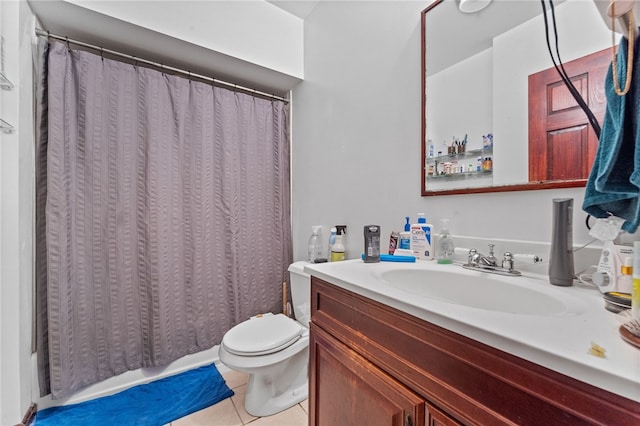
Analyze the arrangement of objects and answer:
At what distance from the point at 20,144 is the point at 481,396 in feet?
5.94

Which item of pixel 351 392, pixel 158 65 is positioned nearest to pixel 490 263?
pixel 351 392

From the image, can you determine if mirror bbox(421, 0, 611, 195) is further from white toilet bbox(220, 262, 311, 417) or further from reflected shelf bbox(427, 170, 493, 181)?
white toilet bbox(220, 262, 311, 417)

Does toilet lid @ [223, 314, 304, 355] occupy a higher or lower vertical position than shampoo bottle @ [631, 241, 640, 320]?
lower

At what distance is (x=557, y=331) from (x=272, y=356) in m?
1.15

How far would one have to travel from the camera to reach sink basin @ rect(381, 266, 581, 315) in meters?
0.64

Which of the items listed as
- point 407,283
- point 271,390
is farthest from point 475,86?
point 271,390

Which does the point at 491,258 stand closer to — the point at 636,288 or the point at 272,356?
the point at 636,288

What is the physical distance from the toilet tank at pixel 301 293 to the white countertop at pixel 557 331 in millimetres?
864

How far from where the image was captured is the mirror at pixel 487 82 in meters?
0.79

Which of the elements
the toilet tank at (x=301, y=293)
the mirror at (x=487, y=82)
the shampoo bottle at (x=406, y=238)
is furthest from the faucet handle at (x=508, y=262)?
the toilet tank at (x=301, y=293)

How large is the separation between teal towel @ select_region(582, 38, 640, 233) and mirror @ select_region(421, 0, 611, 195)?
163mm

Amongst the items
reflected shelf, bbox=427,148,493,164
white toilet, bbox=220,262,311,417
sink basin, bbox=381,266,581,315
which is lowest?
white toilet, bbox=220,262,311,417

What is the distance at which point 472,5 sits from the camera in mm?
991

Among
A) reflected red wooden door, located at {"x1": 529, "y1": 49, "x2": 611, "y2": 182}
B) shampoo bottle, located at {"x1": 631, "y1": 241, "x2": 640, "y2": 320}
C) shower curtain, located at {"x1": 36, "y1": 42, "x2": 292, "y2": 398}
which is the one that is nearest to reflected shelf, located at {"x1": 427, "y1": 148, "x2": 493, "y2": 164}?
reflected red wooden door, located at {"x1": 529, "y1": 49, "x2": 611, "y2": 182}
